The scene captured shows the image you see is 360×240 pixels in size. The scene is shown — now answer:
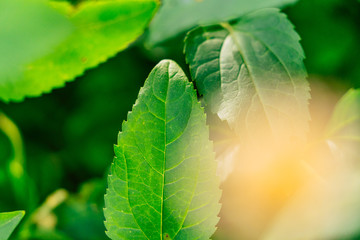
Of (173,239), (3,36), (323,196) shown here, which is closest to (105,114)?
(3,36)

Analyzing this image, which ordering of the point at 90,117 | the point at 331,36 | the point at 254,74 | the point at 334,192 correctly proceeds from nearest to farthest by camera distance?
the point at 334,192 → the point at 254,74 → the point at 331,36 → the point at 90,117

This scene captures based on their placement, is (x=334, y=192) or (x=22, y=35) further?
(x=22, y=35)

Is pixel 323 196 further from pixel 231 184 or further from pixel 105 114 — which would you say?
pixel 105 114

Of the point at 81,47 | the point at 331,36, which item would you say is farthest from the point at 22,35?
the point at 331,36

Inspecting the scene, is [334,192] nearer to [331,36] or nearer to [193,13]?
[193,13]

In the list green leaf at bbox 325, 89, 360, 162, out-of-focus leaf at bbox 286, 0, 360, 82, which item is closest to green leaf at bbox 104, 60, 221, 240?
green leaf at bbox 325, 89, 360, 162

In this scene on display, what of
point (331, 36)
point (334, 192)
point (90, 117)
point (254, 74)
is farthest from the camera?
point (90, 117)

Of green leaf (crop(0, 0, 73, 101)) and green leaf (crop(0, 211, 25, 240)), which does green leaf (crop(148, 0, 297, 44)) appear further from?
green leaf (crop(0, 211, 25, 240))

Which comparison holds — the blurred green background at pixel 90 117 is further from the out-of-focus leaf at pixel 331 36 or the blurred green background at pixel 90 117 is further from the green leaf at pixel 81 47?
the green leaf at pixel 81 47
